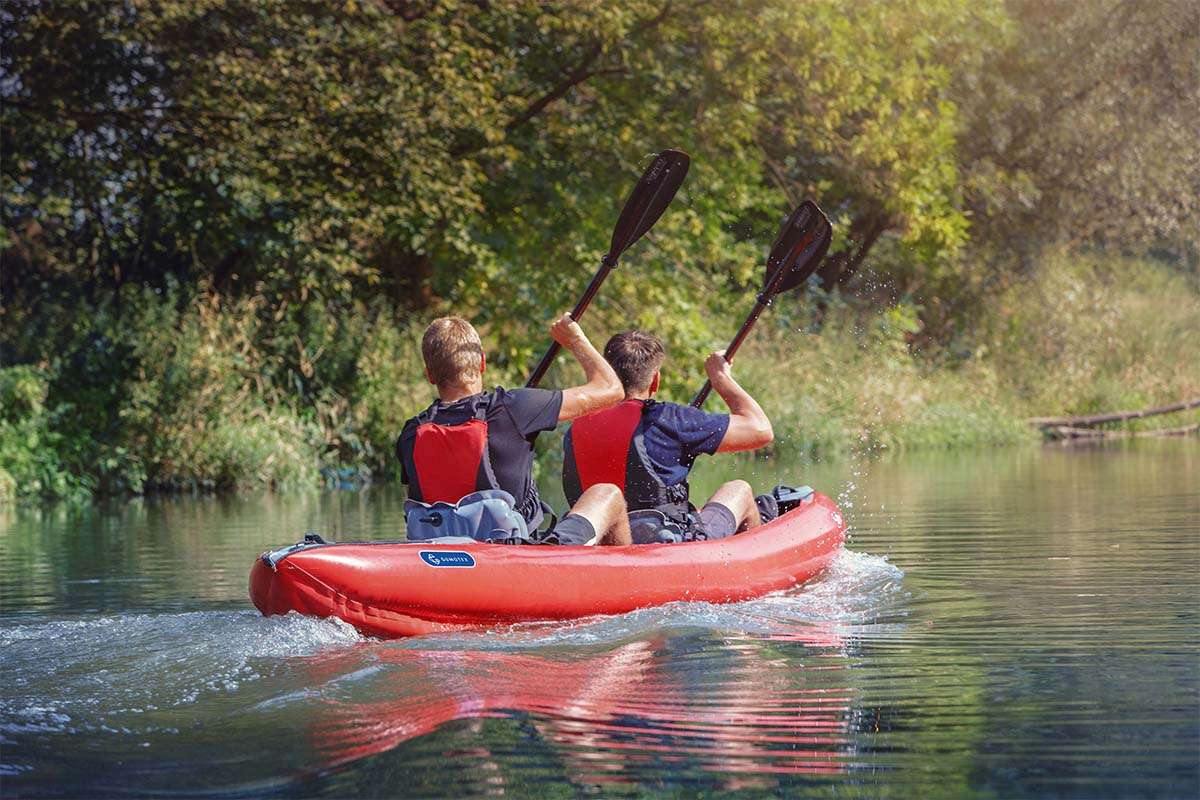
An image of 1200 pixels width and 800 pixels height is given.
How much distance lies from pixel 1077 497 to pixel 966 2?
10.6 meters

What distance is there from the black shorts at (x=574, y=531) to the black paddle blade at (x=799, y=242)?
2.96m

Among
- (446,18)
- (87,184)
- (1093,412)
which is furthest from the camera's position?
(1093,412)

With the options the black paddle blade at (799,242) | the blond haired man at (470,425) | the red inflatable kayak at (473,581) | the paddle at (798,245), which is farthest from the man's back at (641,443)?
the black paddle blade at (799,242)

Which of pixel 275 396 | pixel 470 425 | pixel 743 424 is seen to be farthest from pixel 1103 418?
pixel 470 425

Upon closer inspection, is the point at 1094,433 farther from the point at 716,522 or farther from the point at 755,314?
the point at 716,522

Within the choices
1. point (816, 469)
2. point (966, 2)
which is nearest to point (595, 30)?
point (816, 469)

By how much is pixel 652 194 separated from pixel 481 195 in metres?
9.94

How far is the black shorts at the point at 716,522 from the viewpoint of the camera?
7211 mm

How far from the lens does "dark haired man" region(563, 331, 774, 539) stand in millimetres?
6898

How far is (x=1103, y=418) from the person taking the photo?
885 inches

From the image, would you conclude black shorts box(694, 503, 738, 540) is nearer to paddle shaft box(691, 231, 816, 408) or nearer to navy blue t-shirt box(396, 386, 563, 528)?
paddle shaft box(691, 231, 816, 408)

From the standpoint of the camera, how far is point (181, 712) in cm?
470

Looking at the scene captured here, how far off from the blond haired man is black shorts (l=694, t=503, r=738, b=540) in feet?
3.51

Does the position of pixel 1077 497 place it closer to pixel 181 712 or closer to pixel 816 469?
pixel 816 469
